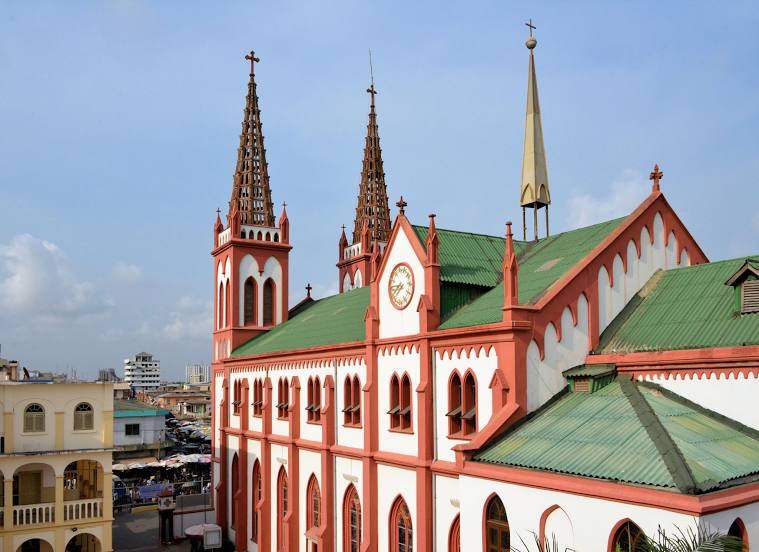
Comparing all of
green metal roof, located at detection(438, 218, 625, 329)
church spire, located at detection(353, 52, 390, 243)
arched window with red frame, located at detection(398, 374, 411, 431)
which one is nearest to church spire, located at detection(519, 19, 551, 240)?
green metal roof, located at detection(438, 218, 625, 329)

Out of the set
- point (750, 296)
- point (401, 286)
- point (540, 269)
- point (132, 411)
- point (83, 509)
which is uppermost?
point (540, 269)

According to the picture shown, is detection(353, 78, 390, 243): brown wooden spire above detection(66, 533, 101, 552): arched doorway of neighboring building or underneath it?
above

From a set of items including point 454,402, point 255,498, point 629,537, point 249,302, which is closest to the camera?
point 629,537

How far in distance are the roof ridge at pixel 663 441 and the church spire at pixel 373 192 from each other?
41.8 m

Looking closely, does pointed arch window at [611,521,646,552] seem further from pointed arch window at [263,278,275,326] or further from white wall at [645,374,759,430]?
Answer: pointed arch window at [263,278,275,326]

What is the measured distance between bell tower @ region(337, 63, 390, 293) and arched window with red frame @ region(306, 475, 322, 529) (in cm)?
2618

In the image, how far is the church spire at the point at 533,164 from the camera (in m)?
31.4

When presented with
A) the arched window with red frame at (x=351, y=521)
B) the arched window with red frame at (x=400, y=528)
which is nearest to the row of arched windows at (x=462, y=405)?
the arched window with red frame at (x=400, y=528)

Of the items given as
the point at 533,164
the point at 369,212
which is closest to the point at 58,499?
the point at 533,164

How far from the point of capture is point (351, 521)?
102ft

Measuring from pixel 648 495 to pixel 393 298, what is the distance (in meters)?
14.2

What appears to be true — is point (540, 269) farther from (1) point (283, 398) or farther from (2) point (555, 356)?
(1) point (283, 398)

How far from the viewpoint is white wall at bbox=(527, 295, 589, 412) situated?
22203 mm

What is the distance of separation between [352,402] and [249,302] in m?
20.5
